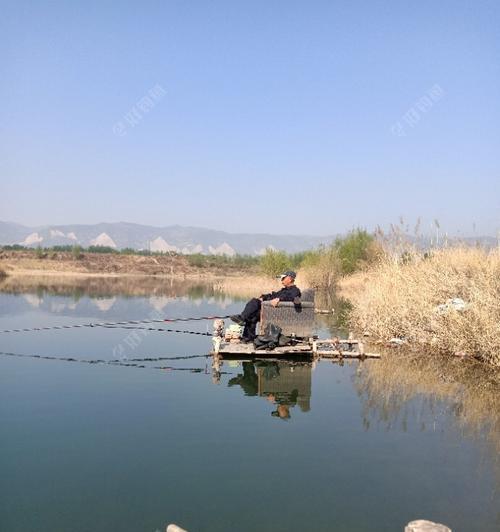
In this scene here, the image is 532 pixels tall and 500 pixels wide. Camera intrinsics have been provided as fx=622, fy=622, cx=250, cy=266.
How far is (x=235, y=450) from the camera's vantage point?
22.4 feet

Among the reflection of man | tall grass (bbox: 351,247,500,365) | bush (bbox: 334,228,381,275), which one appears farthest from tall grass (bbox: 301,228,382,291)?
the reflection of man

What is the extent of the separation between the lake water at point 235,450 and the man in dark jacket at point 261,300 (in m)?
0.96

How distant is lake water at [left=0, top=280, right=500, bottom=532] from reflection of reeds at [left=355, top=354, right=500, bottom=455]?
6cm

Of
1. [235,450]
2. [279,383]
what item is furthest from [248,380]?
[235,450]

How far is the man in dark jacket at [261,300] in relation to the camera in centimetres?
1233

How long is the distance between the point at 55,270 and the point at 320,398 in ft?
165

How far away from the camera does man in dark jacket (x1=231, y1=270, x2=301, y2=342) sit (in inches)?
485

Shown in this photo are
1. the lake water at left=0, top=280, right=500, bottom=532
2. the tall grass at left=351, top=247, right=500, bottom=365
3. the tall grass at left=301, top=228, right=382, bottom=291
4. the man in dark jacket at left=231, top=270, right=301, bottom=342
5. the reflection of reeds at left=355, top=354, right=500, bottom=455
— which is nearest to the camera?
the lake water at left=0, top=280, right=500, bottom=532

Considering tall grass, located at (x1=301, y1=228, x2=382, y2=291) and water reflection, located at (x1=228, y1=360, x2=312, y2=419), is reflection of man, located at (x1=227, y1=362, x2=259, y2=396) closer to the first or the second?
water reflection, located at (x1=228, y1=360, x2=312, y2=419)

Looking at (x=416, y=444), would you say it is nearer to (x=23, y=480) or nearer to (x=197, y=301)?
(x=23, y=480)

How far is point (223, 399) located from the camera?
9.25 m

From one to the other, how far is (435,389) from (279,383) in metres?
2.54

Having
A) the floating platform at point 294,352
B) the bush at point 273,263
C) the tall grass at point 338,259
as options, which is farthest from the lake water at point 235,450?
the bush at point 273,263

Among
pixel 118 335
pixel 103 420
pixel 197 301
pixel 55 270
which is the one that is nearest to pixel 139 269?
pixel 55 270
